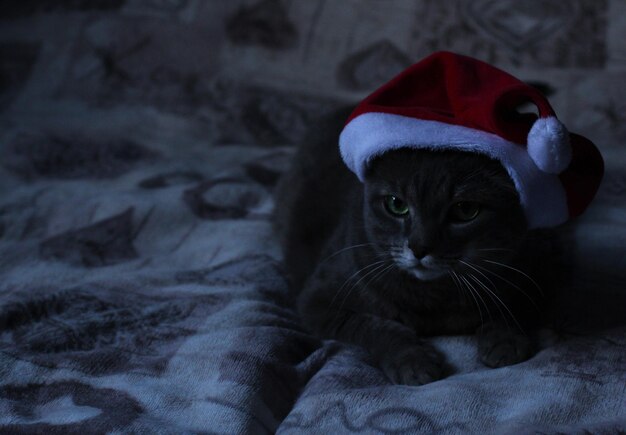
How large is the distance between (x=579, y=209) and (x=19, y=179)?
1264 mm

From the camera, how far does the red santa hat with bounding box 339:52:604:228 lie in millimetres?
877

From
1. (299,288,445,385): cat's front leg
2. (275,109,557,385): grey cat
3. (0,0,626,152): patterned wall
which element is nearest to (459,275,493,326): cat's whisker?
(275,109,557,385): grey cat

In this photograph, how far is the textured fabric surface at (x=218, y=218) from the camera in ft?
2.73

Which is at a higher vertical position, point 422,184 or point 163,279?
point 422,184

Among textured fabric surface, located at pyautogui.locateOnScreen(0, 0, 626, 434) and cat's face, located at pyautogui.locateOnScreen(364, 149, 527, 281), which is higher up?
cat's face, located at pyautogui.locateOnScreen(364, 149, 527, 281)

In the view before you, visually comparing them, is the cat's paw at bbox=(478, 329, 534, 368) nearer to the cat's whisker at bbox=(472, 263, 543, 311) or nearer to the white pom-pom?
the cat's whisker at bbox=(472, 263, 543, 311)

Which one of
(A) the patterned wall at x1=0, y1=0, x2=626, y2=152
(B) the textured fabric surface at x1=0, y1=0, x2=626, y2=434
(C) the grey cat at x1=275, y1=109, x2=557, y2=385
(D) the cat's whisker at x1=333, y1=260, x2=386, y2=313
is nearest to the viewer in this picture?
(B) the textured fabric surface at x1=0, y1=0, x2=626, y2=434

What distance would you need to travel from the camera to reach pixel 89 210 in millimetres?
1432

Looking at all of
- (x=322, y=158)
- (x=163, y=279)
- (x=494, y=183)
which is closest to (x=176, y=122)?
(x=322, y=158)

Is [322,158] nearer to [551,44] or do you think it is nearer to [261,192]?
[261,192]

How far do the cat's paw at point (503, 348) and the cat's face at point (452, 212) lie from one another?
0.11 meters

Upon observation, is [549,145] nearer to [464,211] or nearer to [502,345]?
[464,211]

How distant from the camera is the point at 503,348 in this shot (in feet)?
3.14

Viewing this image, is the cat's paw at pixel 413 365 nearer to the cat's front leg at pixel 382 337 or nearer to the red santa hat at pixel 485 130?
the cat's front leg at pixel 382 337
